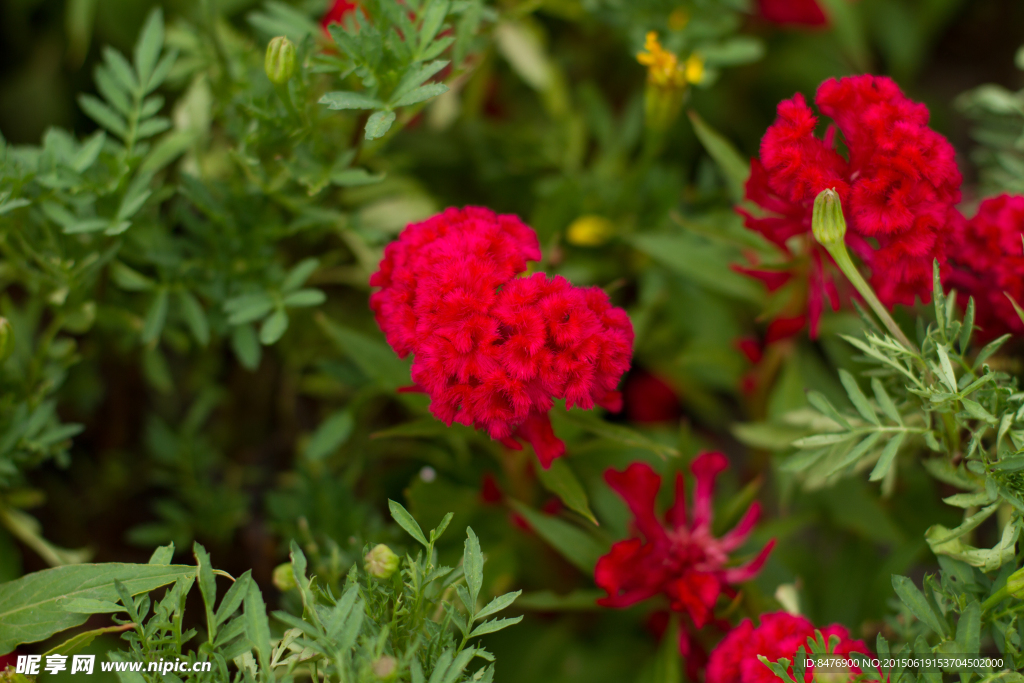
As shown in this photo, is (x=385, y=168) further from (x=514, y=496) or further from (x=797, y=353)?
(x=797, y=353)

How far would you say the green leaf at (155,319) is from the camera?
35.2 inches

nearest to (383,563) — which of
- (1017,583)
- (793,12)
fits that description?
(1017,583)

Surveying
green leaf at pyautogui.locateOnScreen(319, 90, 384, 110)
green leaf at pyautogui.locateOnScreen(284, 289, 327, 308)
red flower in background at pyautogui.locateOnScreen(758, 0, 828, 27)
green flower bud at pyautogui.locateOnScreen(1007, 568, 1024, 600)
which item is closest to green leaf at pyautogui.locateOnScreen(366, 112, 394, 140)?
green leaf at pyautogui.locateOnScreen(319, 90, 384, 110)

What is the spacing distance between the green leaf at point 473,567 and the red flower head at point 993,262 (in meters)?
0.56

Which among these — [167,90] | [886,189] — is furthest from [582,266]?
[167,90]

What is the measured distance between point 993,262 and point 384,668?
2.31ft

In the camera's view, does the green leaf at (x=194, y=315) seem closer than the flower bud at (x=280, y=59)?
No

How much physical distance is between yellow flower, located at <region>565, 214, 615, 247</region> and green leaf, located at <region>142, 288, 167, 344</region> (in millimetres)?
582

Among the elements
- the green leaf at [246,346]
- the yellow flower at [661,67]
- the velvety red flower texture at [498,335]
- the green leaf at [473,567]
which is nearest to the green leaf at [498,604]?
the green leaf at [473,567]

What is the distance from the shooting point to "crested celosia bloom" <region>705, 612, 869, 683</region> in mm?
705

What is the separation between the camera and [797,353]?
112 cm

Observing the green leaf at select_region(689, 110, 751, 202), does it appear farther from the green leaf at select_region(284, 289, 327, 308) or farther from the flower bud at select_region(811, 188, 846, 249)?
the green leaf at select_region(284, 289, 327, 308)

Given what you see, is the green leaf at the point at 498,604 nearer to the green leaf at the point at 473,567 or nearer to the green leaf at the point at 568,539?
the green leaf at the point at 473,567

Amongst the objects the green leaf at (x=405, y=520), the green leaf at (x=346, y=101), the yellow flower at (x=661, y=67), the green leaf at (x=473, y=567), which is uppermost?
the green leaf at (x=346, y=101)
